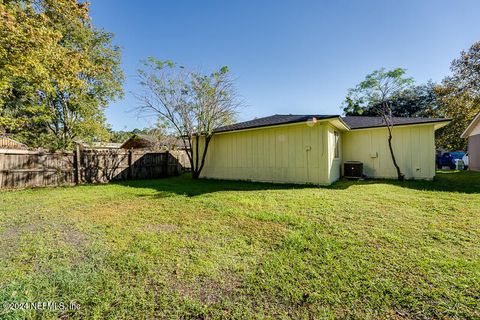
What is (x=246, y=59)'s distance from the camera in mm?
10039

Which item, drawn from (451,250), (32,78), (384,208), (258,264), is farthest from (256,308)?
(32,78)

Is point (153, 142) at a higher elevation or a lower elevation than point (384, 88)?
lower

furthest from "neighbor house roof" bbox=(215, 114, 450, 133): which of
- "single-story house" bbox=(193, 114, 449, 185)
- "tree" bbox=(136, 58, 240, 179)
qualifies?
"tree" bbox=(136, 58, 240, 179)

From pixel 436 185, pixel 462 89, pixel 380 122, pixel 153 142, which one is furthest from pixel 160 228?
pixel 462 89

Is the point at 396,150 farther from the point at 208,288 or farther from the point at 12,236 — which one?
the point at 12,236

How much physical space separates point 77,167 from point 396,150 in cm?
1364

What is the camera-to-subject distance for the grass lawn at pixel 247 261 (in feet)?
5.57

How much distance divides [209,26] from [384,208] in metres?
8.86

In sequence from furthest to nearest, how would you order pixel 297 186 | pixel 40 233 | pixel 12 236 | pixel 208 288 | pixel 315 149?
pixel 315 149 → pixel 297 186 → pixel 40 233 → pixel 12 236 → pixel 208 288

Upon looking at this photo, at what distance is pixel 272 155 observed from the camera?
8555 millimetres

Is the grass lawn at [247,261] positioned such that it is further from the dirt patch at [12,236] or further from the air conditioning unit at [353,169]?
the air conditioning unit at [353,169]

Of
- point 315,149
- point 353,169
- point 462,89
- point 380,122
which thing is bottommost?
point 353,169

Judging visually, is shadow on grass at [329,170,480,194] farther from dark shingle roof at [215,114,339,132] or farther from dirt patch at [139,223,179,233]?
dirt patch at [139,223,179,233]

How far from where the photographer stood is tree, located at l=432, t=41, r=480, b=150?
1430cm
